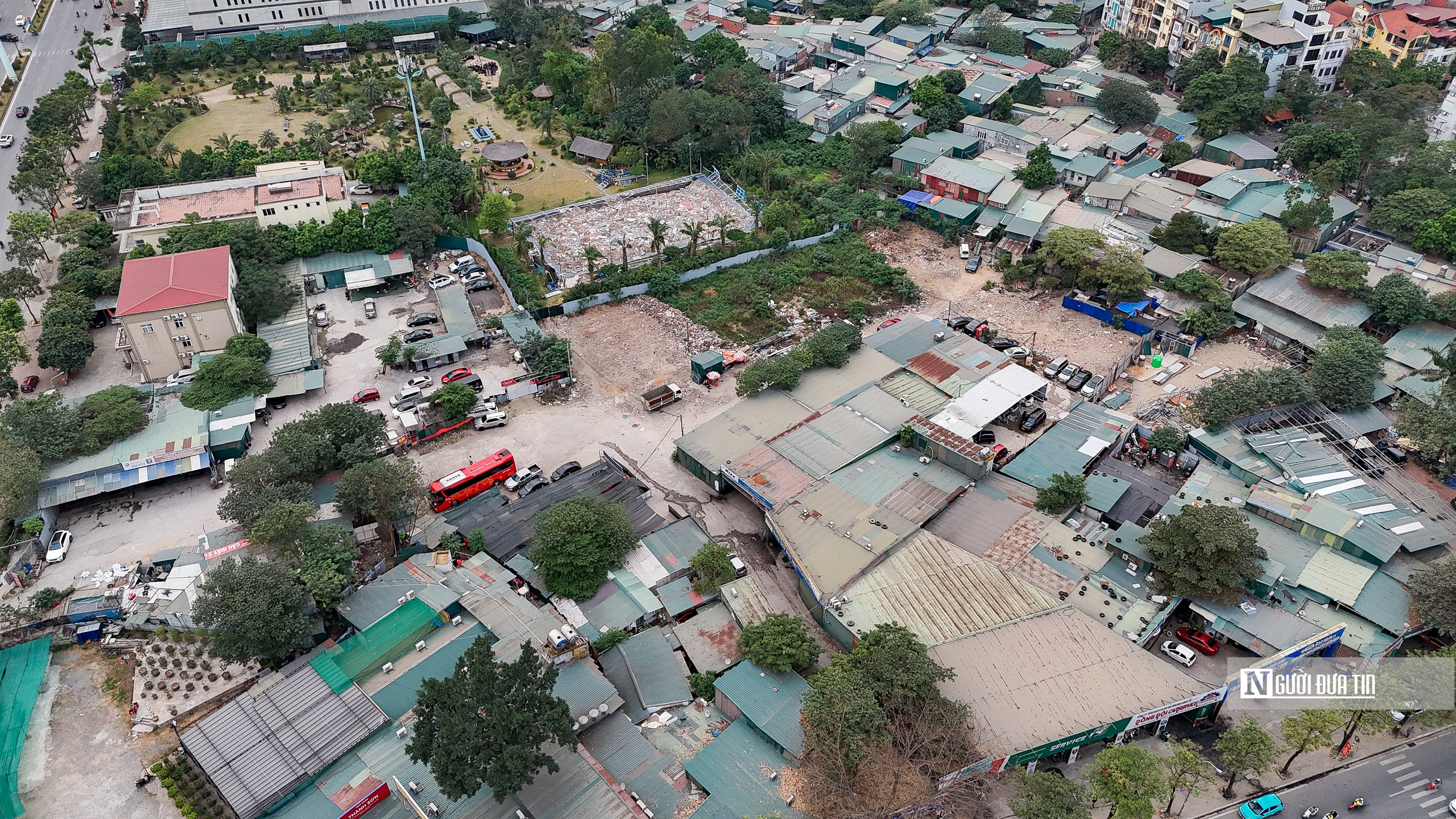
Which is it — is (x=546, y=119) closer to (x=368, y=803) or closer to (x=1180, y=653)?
(x=368, y=803)

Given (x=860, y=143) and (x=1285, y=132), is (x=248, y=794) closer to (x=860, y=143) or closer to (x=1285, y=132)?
(x=860, y=143)

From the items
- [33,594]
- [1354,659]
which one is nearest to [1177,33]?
[1354,659]

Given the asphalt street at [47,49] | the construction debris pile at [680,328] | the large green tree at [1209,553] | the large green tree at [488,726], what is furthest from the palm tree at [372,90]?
the large green tree at [1209,553]

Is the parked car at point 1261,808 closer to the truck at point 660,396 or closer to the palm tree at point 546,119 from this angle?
the truck at point 660,396

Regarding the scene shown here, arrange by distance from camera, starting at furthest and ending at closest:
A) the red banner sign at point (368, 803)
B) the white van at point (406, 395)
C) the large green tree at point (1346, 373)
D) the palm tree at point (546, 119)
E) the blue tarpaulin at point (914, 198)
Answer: the palm tree at point (546, 119)
the blue tarpaulin at point (914, 198)
the white van at point (406, 395)
the large green tree at point (1346, 373)
the red banner sign at point (368, 803)

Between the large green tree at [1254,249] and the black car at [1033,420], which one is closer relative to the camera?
the black car at [1033,420]
